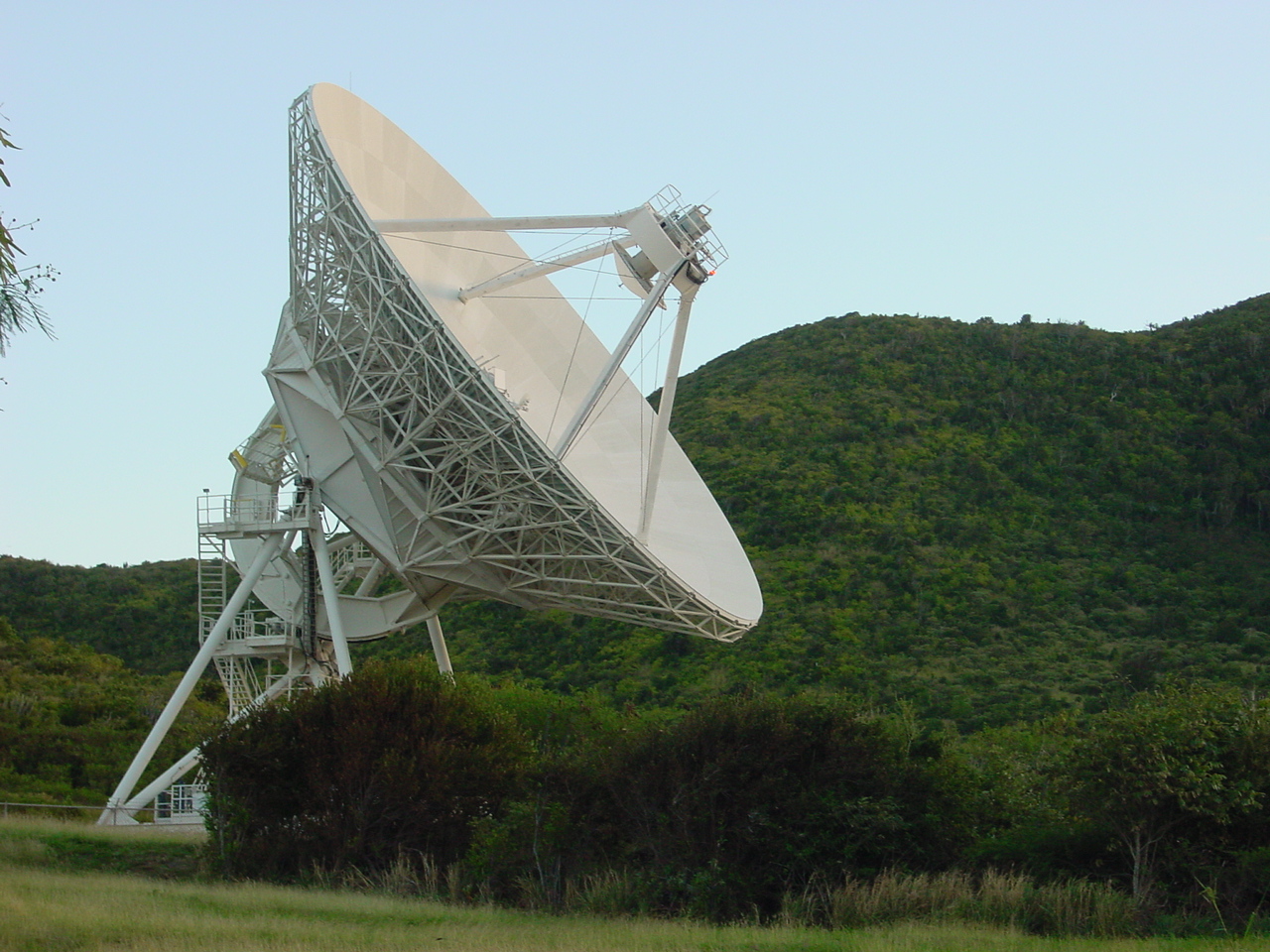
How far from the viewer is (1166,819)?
19.2 m

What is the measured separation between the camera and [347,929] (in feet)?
53.6

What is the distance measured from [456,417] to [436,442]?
107 centimetres

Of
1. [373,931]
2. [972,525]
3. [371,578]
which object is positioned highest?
[972,525]

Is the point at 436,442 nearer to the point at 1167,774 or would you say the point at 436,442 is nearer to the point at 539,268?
the point at 539,268

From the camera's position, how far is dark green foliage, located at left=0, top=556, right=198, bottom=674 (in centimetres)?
6681

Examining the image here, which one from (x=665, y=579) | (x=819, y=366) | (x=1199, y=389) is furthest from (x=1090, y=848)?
(x=819, y=366)

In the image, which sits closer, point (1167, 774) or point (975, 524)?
point (1167, 774)

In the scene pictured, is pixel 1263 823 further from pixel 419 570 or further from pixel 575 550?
pixel 419 570

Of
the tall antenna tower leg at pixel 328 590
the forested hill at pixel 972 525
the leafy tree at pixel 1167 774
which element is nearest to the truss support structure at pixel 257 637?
the tall antenna tower leg at pixel 328 590

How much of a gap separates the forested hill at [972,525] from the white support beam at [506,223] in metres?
20.4

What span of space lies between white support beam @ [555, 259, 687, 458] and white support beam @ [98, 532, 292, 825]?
7.29 meters

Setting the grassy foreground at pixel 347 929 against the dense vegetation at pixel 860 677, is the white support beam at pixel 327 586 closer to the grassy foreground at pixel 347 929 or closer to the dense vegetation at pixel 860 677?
the dense vegetation at pixel 860 677

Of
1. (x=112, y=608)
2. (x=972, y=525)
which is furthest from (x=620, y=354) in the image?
(x=112, y=608)

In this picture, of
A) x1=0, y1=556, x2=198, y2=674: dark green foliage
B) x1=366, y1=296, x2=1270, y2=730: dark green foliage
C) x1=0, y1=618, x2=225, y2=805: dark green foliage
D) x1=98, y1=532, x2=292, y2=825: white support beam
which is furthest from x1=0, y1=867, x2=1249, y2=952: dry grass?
x1=0, y1=556, x2=198, y2=674: dark green foliage
